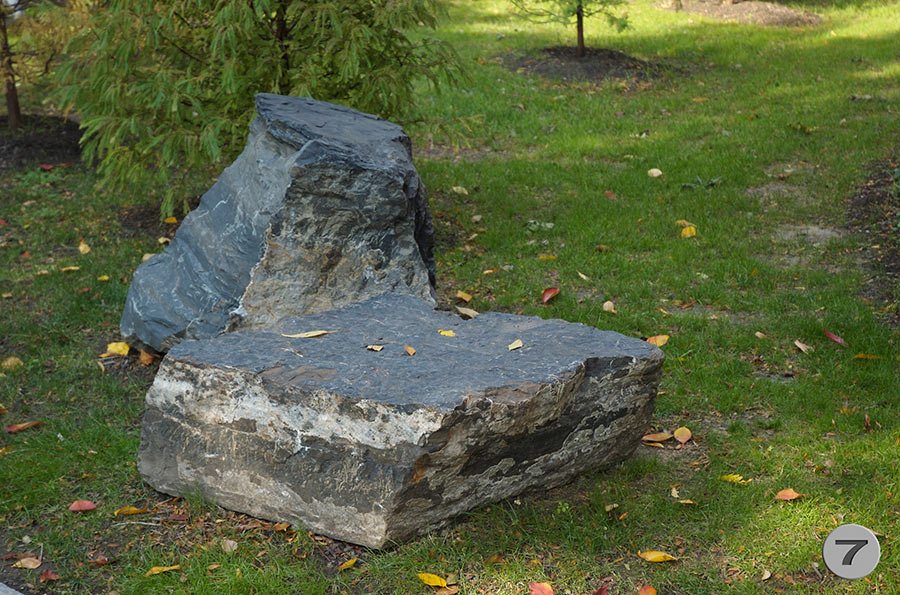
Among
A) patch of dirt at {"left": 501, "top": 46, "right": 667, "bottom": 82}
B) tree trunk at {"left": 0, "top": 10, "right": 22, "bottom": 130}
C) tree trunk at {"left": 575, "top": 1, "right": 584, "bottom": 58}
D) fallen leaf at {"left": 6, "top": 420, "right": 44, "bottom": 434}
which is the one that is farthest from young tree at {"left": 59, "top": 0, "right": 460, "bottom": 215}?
tree trunk at {"left": 575, "top": 1, "right": 584, "bottom": 58}

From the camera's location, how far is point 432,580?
3264mm

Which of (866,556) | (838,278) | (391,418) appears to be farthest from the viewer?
(838,278)

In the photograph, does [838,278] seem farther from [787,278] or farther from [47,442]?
[47,442]

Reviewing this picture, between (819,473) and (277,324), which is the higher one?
(277,324)

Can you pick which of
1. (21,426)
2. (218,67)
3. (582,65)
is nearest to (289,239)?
(21,426)

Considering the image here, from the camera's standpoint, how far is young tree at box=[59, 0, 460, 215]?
20.3 feet

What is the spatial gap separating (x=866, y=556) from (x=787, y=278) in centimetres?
390

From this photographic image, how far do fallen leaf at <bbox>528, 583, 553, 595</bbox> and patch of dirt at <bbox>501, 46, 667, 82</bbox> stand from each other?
8461 millimetres

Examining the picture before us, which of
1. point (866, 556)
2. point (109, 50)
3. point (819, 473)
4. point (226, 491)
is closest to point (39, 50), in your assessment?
point (109, 50)

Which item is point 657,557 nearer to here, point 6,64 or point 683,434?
point 683,434

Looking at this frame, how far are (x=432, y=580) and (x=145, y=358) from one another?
104 inches

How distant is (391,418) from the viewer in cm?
328

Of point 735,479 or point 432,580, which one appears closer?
point 432,580

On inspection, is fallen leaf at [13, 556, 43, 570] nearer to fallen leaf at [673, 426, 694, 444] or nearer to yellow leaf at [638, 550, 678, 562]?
yellow leaf at [638, 550, 678, 562]
